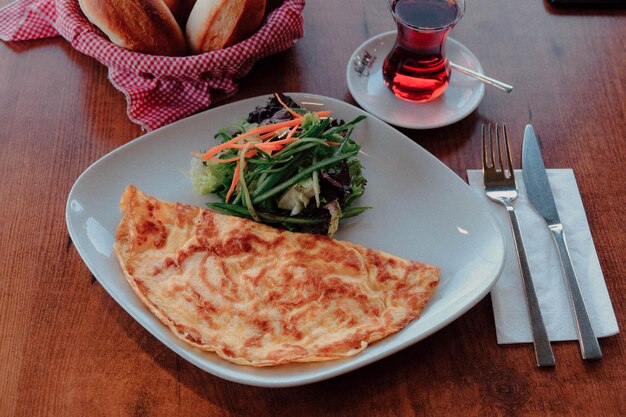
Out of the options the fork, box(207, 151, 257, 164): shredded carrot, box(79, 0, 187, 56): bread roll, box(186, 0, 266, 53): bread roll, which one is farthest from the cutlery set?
box(79, 0, 187, 56): bread roll

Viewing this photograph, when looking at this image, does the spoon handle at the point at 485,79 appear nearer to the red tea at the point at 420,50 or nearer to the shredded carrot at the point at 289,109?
the red tea at the point at 420,50

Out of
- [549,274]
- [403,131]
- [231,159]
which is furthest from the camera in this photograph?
[403,131]

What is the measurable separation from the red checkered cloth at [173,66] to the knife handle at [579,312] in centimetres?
171

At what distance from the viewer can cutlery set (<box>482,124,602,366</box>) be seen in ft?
8.02

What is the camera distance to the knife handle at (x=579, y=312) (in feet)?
7.95

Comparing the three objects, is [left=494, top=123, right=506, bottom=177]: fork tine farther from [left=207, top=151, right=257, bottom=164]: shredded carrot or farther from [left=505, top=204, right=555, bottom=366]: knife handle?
[left=207, top=151, right=257, bottom=164]: shredded carrot

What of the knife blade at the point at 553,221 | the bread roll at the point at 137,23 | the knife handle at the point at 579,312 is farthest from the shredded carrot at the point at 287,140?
the knife handle at the point at 579,312

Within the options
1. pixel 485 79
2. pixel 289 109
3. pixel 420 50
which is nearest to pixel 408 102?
pixel 420 50

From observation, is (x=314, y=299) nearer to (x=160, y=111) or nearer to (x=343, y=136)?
(x=343, y=136)

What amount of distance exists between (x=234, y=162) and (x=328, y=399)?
112 centimetres

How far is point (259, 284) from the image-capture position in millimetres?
2520

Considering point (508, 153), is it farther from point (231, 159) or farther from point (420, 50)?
point (231, 159)

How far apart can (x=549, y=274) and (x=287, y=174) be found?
1.18 m

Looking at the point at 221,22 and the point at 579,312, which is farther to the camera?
the point at 221,22
